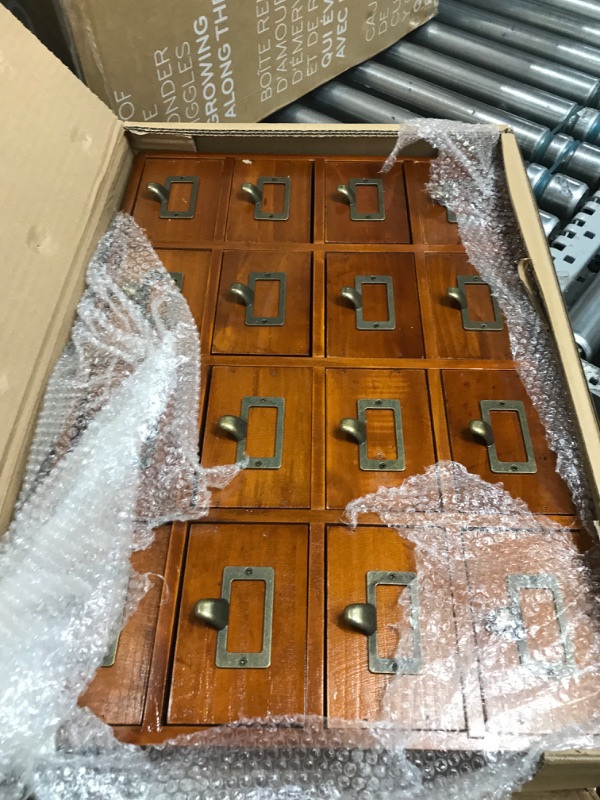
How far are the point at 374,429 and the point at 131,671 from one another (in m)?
0.35

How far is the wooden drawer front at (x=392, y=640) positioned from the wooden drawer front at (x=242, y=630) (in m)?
0.03

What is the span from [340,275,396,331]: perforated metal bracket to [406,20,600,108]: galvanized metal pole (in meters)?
0.84

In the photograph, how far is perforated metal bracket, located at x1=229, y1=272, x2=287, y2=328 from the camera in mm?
811

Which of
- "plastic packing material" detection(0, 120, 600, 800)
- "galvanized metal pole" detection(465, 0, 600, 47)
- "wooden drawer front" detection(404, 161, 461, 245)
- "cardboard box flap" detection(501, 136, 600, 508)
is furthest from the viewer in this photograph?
"galvanized metal pole" detection(465, 0, 600, 47)

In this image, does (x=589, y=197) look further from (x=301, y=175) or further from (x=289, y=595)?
(x=289, y=595)

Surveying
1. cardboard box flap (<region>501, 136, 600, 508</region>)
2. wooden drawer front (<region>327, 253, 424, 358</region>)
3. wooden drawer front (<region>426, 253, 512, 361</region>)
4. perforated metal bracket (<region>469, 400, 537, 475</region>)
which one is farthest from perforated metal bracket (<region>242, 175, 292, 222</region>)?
perforated metal bracket (<region>469, 400, 537, 475</region>)

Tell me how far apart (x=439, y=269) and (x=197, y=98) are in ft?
1.99

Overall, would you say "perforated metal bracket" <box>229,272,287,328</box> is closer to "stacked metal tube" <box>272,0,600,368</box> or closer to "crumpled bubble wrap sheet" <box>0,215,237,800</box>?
"crumpled bubble wrap sheet" <box>0,215,237,800</box>

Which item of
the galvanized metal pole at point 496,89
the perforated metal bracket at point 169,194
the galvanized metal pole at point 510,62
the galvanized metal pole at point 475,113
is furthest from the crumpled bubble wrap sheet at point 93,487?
the galvanized metal pole at point 510,62

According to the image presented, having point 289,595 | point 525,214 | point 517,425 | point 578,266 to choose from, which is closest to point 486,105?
point 578,266

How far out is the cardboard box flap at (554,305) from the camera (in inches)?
26.2

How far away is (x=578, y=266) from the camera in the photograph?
3.61ft

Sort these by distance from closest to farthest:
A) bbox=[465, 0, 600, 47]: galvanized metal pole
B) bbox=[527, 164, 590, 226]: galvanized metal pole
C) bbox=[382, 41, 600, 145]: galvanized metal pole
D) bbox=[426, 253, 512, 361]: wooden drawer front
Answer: bbox=[426, 253, 512, 361]: wooden drawer front
bbox=[527, 164, 590, 226]: galvanized metal pole
bbox=[382, 41, 600, 145]: galvanized metal pole
bbox=[465, 0, 600, 47]: galvanized metal pole

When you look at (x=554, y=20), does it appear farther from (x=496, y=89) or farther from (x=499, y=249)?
(x=499, y=249)
